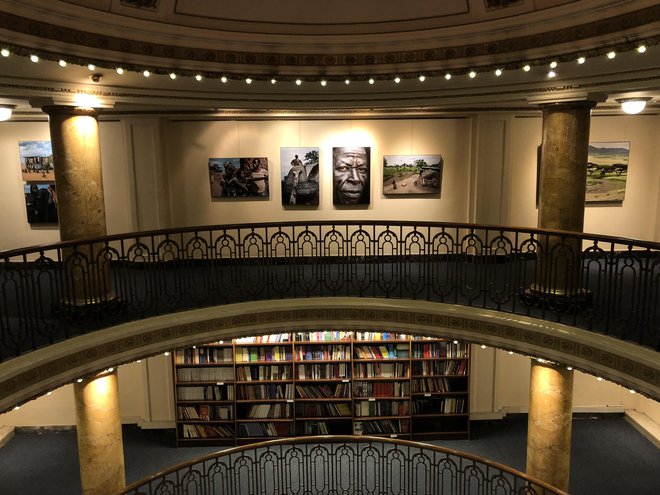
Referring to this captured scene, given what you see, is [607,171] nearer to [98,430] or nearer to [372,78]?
[372,78]

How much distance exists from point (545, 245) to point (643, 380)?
2110 millimetres

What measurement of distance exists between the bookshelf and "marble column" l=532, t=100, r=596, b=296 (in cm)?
337

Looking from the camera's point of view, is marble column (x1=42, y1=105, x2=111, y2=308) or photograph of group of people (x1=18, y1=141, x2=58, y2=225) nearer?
marble column (x1=42, y1=105, x2=111, y2=308)

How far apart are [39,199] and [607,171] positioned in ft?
35.4

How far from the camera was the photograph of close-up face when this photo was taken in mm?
9984

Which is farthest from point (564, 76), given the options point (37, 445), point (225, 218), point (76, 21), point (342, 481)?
point (37, 445)

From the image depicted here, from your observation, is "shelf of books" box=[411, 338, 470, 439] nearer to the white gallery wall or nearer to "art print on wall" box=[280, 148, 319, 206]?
the white gallery wall

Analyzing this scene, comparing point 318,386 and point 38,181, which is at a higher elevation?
point 38,181

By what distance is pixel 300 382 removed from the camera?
9719 millimetres

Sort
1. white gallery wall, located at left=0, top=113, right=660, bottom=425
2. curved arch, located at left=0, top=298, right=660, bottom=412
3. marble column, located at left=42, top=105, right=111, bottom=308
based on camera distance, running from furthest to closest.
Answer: white gallery wall, located at left=0, top=113, right=660, bottom=425 < marble column, located at left=42, top=105, right=111, bottom=308 < curved arch, located at left=0, top=298, right=660, bottom=412

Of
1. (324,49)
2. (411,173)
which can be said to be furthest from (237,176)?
(324,49)

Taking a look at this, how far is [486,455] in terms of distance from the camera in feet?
30.8

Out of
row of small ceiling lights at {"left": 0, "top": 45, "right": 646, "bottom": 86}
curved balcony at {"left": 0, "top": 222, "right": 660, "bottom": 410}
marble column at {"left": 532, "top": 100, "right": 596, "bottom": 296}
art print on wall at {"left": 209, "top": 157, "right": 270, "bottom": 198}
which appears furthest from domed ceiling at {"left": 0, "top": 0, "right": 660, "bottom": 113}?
art print on wall at {"left": 209, "top": 157, "right": 270, "bottom": 198}

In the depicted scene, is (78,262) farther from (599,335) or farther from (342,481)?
(599,335)
